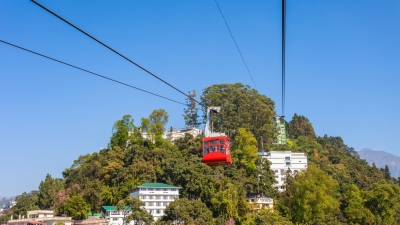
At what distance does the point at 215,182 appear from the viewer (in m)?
37.1

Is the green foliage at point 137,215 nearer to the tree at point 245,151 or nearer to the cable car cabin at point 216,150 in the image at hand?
the tree at point 245,151

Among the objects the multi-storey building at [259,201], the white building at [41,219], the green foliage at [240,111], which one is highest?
the green foliage at [240,111]

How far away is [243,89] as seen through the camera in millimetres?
52688

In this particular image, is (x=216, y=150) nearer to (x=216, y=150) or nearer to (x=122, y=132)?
(x=216, y=150)

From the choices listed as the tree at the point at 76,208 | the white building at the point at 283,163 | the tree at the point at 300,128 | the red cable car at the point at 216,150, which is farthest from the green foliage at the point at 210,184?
the tree at the point at 300,128

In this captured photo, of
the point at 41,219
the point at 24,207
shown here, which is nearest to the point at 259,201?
the point at 41,219

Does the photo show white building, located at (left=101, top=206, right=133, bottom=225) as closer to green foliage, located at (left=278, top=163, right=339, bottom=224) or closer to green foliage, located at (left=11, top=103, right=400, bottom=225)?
green foliage, located at (left=11, top=103, right=400, bottom=225)

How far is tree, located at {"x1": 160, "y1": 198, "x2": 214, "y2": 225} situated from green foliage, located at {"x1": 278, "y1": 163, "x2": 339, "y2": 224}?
25.9 ft

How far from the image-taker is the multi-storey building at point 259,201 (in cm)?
3858

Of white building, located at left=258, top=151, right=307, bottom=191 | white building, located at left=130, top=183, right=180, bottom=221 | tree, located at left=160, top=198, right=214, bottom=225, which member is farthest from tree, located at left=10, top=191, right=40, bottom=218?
white building, located at left=258, top=151, right=307, bottom=191

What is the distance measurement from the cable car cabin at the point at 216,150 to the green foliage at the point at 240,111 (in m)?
26.9

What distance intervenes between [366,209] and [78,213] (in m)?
25.5

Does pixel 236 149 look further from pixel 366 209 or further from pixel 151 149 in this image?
pixel 366 209

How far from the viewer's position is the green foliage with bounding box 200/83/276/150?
46.4 m
